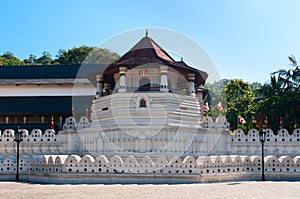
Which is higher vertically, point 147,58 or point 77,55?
point 77,55

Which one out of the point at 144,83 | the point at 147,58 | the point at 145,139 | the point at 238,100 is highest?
the point at 147,58

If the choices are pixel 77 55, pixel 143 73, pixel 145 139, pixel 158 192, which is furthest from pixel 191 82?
pixel 77 55

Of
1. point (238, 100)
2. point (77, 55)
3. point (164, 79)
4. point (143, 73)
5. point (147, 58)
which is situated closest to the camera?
point (164, 79)

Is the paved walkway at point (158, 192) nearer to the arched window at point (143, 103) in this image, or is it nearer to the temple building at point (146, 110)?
the temple building at point (146, 110)

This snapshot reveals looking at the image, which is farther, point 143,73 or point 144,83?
point 144,83

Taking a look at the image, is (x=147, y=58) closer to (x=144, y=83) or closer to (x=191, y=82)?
(x=144, y=83)

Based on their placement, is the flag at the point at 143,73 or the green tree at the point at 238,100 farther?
the green tree at the point at 238,100

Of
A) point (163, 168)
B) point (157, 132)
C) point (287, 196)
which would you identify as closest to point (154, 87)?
point (157, 132)

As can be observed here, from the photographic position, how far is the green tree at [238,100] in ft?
184

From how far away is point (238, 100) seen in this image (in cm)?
6188

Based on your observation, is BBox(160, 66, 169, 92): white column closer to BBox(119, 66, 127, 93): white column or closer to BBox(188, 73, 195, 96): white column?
BBox(119, 66, 127, 93): white column

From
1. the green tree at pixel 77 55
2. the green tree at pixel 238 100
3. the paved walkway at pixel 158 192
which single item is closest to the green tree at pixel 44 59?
the green tree at pixel 77 55

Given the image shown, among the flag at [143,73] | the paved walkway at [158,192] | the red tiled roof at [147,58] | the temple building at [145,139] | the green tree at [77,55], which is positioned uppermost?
the green tree at [77,55]

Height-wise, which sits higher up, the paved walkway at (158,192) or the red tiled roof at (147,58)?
the red tiled roof at (147,58)
